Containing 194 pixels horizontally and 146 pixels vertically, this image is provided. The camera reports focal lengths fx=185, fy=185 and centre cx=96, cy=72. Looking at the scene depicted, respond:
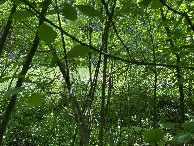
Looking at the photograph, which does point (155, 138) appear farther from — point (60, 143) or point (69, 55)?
point (60, 143)

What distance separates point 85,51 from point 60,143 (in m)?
5.20

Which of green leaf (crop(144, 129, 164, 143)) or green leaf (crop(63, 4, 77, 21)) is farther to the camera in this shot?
green leaf (crop(144, 129, 164, 143))

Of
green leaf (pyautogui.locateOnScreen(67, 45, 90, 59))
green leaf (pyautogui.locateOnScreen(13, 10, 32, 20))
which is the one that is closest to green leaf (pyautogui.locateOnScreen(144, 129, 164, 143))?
green leaf (pyautogui.locateOnScreen(67, 45, 90, 59))

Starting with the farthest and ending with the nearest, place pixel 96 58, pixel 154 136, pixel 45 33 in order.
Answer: pixel 96 58 → pixel 154 136 → pixel 45 33

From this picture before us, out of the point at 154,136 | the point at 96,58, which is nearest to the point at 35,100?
the point at 154,136

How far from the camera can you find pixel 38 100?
395mm

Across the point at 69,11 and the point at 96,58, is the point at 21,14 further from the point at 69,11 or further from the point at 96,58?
the point at 96,58

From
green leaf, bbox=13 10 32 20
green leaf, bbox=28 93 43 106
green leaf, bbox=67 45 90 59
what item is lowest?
green leaf, bbox=28 93 43 106

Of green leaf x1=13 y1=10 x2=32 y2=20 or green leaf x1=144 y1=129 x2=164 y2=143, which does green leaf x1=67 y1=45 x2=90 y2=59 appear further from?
green leaf x1=144 y1=129 x2=164 y2=143

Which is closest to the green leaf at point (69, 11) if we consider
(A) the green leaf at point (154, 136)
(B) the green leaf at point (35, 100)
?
(B) the green leaf at point (35, 100)

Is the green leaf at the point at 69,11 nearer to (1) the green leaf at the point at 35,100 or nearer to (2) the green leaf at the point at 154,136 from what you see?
(1) the green leaf at the point at 35,100

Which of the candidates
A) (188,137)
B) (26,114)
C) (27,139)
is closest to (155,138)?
(188,137)

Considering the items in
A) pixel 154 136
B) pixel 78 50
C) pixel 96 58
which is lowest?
pixel 154 136

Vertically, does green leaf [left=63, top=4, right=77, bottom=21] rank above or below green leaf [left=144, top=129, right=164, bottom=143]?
above
